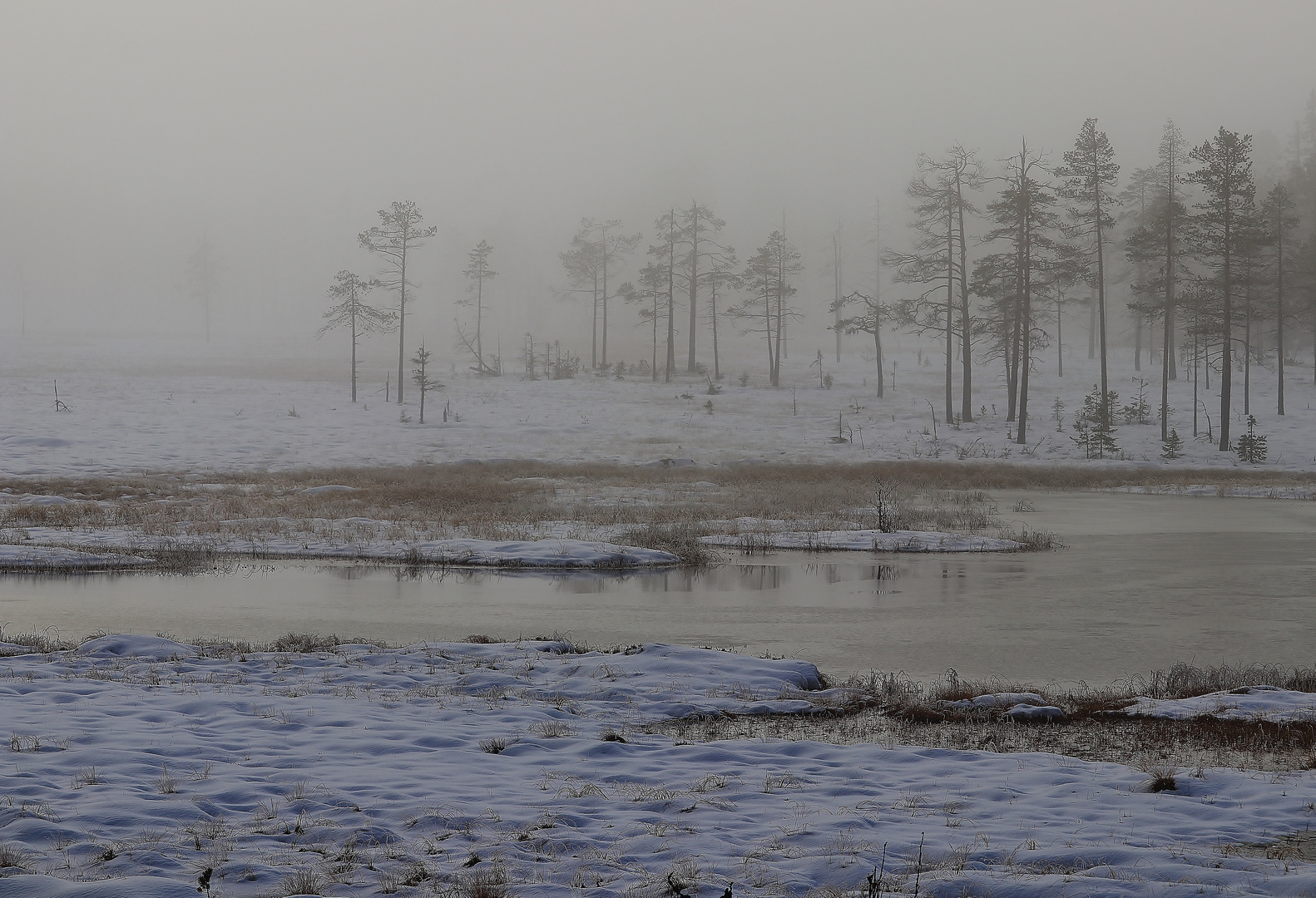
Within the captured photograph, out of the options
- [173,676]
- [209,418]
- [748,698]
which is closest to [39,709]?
[173,676]

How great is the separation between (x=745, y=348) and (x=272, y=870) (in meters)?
86.8

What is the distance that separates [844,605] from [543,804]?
1041 cm

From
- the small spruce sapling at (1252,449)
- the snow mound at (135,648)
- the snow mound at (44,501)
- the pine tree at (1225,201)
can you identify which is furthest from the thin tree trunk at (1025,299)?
the snow mound at (135,648)

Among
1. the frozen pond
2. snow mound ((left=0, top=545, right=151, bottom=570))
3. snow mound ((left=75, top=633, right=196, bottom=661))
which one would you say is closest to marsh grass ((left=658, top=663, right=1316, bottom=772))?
the frozen pond

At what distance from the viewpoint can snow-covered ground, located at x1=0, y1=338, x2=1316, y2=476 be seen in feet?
135

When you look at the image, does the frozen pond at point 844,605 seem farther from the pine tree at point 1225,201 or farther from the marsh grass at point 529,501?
the pine tree at point 1225,201

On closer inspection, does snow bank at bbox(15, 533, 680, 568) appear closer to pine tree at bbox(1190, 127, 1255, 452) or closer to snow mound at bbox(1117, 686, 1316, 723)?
snow mound at bbox(1117, 686, 1316, 723)

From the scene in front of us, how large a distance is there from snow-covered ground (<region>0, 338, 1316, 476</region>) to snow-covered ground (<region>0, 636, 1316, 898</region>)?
3084cm

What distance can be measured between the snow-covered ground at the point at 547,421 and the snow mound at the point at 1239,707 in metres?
31.5

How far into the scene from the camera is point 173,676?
419 inches

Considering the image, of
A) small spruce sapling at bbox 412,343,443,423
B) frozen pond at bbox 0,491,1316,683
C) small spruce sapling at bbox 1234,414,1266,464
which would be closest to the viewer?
frozen pond at bbox 0,491,1316,683

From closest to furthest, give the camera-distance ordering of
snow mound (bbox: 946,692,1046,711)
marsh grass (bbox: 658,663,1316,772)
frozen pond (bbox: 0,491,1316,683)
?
marsh grass (bbox: 658,663,1316,772)
snow mound (bbox: 946,692,1046,711)
frozen pond (bbox: 0,491,1316,683)

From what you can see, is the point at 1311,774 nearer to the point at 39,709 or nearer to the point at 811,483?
the point at 39,709

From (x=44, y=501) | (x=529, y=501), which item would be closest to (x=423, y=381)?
(x=529, y=501)
